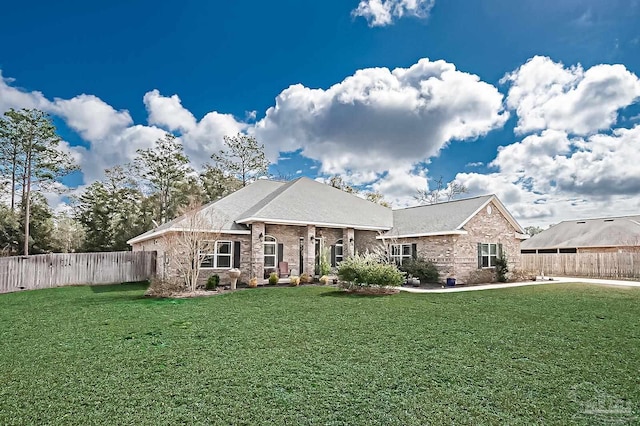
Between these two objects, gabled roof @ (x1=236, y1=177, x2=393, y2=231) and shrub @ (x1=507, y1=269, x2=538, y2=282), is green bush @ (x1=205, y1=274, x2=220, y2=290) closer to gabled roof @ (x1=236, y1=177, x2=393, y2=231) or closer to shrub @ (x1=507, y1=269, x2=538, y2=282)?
gabled roof @ (x1=236, y1=177, x2=393, y2=231)

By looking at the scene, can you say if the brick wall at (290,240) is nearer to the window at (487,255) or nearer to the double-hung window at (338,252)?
the double-hung window at (338,252)

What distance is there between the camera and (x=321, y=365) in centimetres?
549

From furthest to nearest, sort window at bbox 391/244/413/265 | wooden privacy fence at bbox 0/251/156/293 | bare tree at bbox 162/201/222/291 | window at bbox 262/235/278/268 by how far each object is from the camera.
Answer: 1. window at bbox 391/244/413/265
2. window at bbox 262/235/278/268
3. wooden privacy fence at bbox 0/251/156/293
4. bare tree at bbox 162/201/222/291

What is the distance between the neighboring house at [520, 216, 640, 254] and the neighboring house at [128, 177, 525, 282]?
9185 millimetres

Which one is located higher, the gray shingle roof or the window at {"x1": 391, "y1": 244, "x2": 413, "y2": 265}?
the gray shingle roof

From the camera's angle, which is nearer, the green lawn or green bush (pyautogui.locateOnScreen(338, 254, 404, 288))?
the green lawn

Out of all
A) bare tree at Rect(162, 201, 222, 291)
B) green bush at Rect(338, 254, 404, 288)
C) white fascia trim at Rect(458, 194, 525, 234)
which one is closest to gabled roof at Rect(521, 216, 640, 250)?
white fascia trim at Rect(458, 194, 525, 234)

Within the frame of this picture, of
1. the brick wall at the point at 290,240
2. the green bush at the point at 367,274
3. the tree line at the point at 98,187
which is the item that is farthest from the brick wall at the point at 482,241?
the tree line at the point at 98,187

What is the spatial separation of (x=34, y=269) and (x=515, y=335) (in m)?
19.2

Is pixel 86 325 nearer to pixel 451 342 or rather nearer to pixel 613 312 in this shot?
pixel 451 342

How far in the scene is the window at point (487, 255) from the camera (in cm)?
1861

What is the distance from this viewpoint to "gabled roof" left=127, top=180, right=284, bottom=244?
1626 centimetres

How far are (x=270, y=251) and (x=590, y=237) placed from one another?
23.6 m

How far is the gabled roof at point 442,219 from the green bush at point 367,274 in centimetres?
460
